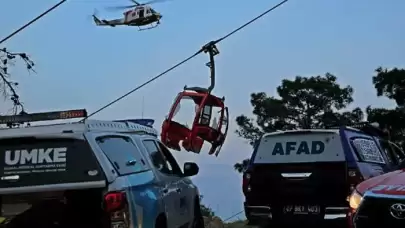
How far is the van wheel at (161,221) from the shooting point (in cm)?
687

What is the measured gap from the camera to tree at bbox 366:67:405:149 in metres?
28.4

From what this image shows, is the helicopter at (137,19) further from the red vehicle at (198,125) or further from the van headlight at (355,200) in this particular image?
the van headlight at (355,200)

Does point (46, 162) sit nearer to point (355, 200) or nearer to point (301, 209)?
point (355, 200)

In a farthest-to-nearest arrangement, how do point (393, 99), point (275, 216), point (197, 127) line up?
point (393, 99)
point (197, 127)
point (275, 216)

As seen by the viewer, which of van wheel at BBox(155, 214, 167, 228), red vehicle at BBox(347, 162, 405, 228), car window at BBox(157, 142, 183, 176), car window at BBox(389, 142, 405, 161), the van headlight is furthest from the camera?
car window at BBox(389, 142, 405, 161)

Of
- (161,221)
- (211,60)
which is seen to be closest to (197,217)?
(161,221)

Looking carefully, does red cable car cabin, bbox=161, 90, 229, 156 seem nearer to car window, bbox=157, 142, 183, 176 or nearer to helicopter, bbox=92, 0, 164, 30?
helicopter, bbox=92, 0, 164, 30

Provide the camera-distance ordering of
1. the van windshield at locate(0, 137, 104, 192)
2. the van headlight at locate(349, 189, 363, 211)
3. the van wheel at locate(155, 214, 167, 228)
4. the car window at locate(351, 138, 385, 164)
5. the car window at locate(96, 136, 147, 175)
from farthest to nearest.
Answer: the car window at locate(351, 138, 385, 164) < the van wheel at locate(155, 214, 167, 228) < the van headlight at locate(349, 189, 363, 211) < the car window at locate(96, 136, 147, 175) < the van windshield at locate(0, 137, 104, 192)

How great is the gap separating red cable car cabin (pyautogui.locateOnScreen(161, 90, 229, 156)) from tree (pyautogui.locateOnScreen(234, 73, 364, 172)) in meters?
10.2

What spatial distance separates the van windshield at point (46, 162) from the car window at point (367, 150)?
19.1 feet

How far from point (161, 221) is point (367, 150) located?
5.38m

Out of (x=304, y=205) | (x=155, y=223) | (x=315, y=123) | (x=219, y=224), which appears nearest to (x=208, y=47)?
(x=219, y=224)

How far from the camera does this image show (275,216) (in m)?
10.5

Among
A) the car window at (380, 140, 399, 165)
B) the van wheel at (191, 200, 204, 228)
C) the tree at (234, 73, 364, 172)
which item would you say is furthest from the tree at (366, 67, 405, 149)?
the van wheel at (191, 200, 204, 228)
